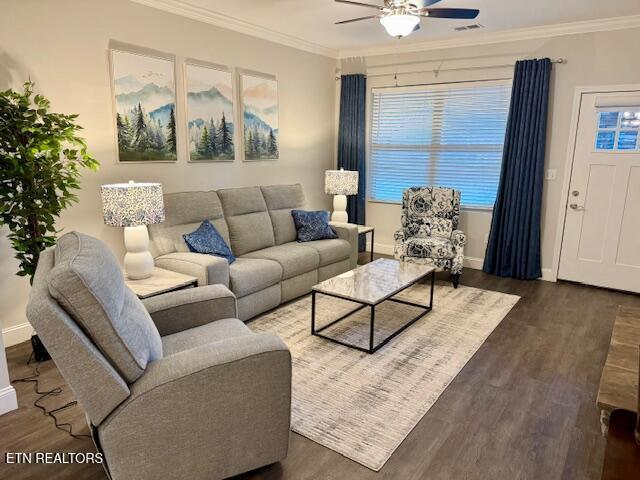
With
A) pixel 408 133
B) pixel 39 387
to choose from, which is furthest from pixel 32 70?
pixel 408 133

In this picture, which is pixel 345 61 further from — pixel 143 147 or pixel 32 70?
pixel 32 70

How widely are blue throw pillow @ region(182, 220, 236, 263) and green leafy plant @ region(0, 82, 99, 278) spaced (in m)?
1.02

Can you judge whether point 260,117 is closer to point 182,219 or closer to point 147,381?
point 182,219

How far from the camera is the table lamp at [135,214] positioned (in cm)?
288

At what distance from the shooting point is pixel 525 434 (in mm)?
2227

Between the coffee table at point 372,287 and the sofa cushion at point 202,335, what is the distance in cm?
99

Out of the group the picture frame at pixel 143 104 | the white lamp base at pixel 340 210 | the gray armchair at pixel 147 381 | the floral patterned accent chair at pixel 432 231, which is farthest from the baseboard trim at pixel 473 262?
the gray armchair at pixel 147 381

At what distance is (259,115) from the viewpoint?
185 inches

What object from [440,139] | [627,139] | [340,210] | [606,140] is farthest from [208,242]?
[627,139]

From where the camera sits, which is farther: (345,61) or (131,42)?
(345,61)

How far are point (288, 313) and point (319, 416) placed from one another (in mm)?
Answer: 1491

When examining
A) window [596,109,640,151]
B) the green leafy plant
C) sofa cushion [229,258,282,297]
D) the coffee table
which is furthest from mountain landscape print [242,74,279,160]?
window [596,109,640,151]

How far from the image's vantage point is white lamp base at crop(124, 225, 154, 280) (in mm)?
3037

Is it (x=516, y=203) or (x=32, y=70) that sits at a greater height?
(x=32, y=70)
